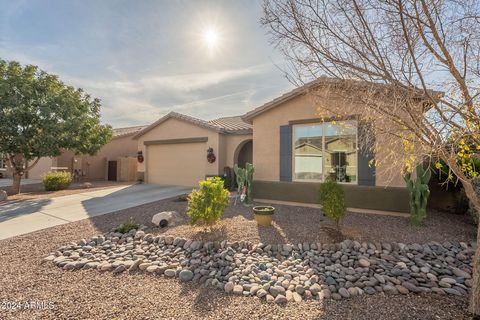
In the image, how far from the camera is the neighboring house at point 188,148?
13.6 m

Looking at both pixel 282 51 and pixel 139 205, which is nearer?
pixel 282 51

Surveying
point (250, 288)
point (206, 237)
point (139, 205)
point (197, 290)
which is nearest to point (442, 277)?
point (250, 288)

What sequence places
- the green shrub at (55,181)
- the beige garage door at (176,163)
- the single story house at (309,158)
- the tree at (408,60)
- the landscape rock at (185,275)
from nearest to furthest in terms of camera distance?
the tree at (408,60) → the landscape rock at (185,275) → the single story house at (309,158) → the green shrub at (55,181) → the beige garage door at (176,163)

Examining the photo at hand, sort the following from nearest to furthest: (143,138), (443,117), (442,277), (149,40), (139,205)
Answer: (443,117) < (442,277) < (149,40) < (139,205) < (143,138)

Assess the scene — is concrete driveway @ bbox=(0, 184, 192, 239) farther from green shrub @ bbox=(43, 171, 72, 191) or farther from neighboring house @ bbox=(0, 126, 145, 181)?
neighboring house @ bbox=(0, 126, 145, 181)

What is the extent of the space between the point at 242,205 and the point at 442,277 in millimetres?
6251

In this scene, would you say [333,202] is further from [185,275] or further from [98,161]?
[98,161]

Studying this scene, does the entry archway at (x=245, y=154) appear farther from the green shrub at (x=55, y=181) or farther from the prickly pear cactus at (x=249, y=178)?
the green shrub at (x=55, y=181)

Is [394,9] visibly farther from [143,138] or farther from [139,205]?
[143,138]

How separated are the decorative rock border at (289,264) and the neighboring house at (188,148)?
27.2 ft

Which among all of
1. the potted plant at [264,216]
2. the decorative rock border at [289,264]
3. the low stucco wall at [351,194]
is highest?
the low stucco wall at [351,194]

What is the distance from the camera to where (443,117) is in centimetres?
317

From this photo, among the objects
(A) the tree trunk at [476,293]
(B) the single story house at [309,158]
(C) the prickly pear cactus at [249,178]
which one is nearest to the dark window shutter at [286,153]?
(B) the single story house at [309,158]

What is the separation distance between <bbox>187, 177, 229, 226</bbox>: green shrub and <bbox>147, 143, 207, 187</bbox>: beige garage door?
817 centimetres
